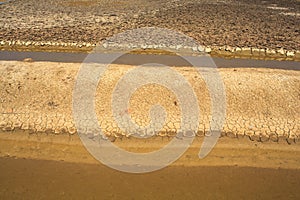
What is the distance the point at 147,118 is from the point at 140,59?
4.08 meters

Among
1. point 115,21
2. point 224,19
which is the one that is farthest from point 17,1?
point 224,19

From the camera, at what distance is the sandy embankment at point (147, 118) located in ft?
26.7

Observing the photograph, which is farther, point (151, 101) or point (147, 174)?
point (151, 101)

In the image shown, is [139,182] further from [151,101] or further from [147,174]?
[151,101]

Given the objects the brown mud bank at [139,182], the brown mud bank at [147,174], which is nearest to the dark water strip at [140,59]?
the brown mud bank at [147,174]

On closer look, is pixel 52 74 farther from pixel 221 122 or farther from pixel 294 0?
pixel 294 0

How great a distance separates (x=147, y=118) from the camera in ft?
29.6

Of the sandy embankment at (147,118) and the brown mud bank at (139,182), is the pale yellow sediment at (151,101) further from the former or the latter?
the brown mud bank at (139,182)

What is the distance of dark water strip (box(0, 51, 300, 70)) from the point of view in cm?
1221

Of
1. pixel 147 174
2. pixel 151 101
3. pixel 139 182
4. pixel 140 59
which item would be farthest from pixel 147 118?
pixel 140 59

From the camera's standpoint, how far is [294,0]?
25.6 meters

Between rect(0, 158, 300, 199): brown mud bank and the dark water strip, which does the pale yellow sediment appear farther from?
rect(0, 158, 300, 199): brown mud bank

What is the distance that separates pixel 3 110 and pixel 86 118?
239 cm

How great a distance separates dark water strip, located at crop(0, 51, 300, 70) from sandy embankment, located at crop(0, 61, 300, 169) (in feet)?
4.26
